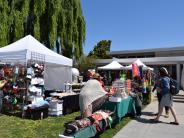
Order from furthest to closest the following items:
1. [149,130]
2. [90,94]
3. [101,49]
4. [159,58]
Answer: [101,49]
[159,58]
[149,130]
[90,94]

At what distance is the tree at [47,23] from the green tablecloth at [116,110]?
9738 mm

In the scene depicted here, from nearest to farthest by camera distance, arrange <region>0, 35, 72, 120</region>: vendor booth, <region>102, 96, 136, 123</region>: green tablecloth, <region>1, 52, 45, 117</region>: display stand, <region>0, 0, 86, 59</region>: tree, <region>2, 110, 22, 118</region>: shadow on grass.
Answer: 1. <region>102, 96, 136, 123</region>: green tablecloth
2. <region>0, 35, 72, 120</region>: vendor booth
3. <region>2, 110, 22, 118</region>: shadow on grass
4. <region>1, 52, 45, 117</region>: display stand
5. <region>0, 0, 86, 59</region>: tree

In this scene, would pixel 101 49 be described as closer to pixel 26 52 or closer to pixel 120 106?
pixel 26 52

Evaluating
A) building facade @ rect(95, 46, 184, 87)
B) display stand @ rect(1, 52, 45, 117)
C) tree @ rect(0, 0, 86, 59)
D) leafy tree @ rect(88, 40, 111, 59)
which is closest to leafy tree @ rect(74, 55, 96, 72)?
building facade @ rect(95, 46, 184, 87)

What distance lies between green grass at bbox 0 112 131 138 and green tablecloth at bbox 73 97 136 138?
295 millimetres

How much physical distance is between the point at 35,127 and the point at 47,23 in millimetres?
12847

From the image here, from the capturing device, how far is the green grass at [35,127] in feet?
22.3

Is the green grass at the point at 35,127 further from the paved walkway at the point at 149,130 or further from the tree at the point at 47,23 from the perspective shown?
the tree at the point at 47,23

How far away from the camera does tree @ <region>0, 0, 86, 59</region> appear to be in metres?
17.2

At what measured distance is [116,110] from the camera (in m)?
7.81

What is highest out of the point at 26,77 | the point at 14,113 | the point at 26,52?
the point at 26,52

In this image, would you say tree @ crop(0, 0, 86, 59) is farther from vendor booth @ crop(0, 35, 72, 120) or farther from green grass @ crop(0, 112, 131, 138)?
green grass @ crop(0, 112, 131, 138)

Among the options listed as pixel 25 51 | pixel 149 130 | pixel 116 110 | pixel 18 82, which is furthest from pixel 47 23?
pixel 149 130

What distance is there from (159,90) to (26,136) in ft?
13.8
